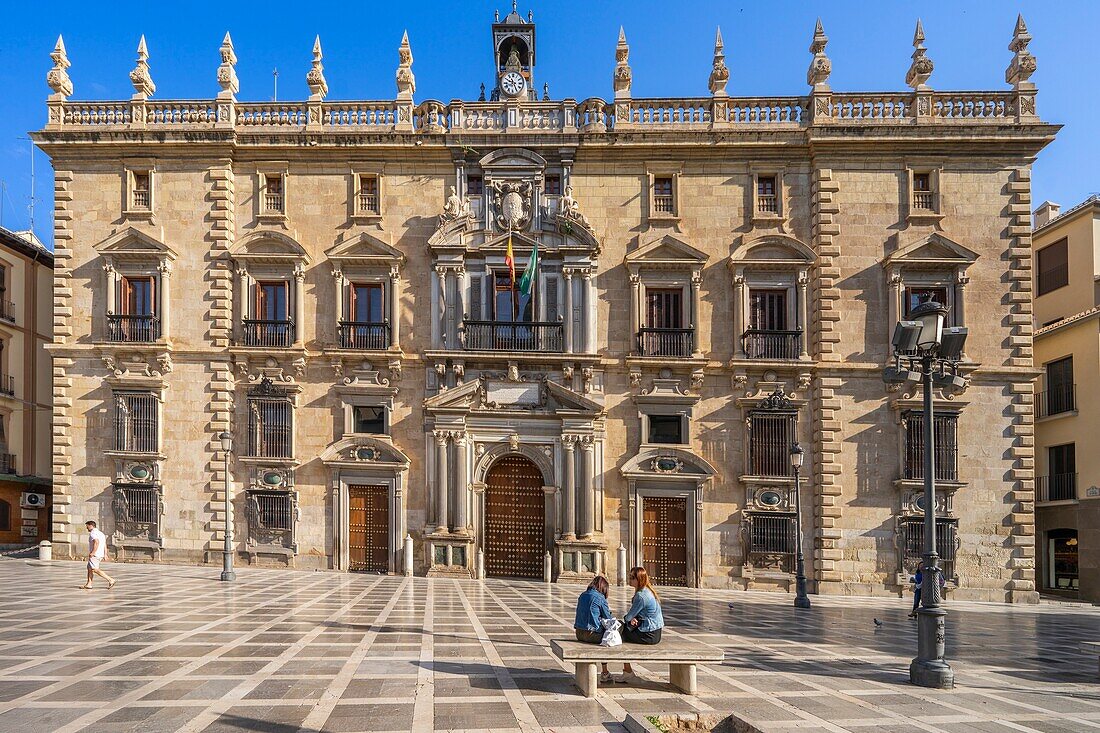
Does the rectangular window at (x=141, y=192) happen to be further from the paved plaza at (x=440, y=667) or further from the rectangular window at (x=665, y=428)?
the rectangular window at (x=665, y=428)

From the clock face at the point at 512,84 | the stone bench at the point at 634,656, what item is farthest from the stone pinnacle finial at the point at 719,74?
the stone bench at the point at 634,656

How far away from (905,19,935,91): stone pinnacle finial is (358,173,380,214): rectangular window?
57.3 ft

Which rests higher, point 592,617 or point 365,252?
point 365,252

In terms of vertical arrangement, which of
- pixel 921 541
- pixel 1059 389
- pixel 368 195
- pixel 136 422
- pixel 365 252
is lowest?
pixel 921 541

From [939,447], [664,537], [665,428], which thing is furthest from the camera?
[665,428]

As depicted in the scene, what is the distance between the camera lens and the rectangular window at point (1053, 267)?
25.9 metres

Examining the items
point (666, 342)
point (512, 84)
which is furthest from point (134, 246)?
point (666, 342)

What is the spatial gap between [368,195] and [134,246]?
7.59 meters

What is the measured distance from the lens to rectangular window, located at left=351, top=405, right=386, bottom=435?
2238 centimetres

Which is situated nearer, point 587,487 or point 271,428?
point 587,487

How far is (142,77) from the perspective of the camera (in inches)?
920

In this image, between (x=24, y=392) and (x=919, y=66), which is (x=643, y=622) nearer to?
(x=919, y=66)

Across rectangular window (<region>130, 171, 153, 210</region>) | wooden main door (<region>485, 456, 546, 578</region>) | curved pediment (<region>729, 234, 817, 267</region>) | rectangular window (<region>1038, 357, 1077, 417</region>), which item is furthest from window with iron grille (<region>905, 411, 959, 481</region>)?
rectangular window (<region>130, 171, 153, 210</region>)

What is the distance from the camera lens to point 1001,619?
56.9 feet
